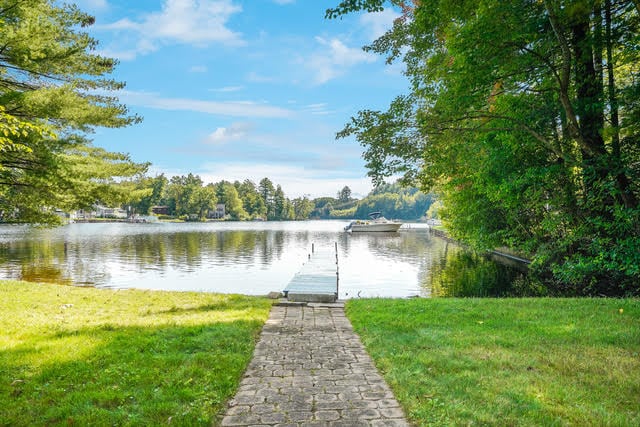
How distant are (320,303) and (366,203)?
161761 mm

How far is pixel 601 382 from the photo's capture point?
397 centimetres

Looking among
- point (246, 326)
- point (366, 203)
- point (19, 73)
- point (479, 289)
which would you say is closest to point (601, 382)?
point (246, 326)

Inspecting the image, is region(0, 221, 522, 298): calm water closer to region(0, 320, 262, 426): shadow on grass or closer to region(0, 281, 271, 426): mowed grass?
region(0, 281, 271, 426): mowed grass

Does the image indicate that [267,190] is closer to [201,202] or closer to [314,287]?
[201,202]

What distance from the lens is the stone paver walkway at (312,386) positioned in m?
3.34

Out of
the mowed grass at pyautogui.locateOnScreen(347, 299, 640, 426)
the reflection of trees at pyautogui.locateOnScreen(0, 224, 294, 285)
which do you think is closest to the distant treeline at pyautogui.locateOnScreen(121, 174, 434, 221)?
the reflection of trees at pyautogui.locateOnScreen(0, 224, 294, 285)

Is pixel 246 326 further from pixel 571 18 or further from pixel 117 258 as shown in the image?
pixel 117 258

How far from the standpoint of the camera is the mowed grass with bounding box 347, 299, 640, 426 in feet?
11.1

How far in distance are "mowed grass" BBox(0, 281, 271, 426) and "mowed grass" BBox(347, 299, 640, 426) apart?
194 centimetres

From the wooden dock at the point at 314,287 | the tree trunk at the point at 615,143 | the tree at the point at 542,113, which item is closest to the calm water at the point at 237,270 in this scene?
the wooden dock at the point at 314,287

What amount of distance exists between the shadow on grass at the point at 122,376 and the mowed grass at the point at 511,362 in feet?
6.39

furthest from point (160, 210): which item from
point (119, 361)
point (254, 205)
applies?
point (119, 361)

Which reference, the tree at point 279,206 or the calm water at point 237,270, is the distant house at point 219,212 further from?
the calm water at point 237,270

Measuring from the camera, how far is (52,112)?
32.0 feet
